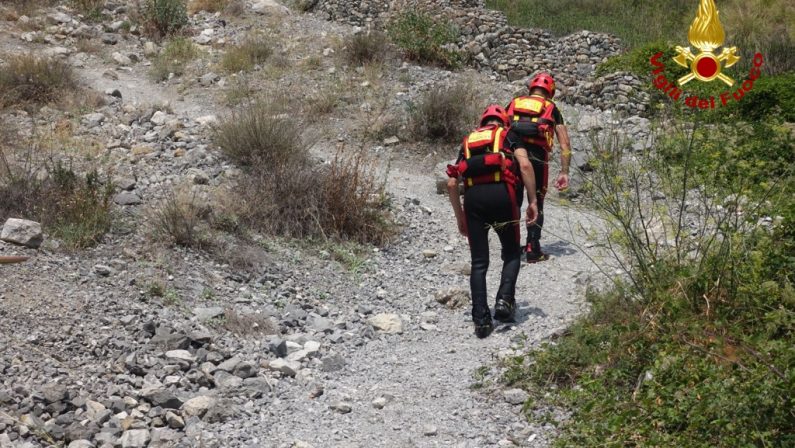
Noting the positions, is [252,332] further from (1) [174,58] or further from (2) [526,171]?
(1) [174,58]

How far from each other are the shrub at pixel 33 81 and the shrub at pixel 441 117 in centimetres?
437

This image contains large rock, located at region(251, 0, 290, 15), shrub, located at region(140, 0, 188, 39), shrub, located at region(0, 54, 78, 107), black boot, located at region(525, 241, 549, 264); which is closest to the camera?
black boot, located at region(525, 241, 549, 264)

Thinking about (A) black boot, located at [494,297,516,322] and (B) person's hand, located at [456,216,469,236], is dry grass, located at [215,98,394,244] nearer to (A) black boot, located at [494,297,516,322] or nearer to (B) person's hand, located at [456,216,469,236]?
(B) person's hand, located at [456,216,469,236]

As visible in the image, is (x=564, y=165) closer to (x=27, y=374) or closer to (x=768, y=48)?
(x=27, y=374)

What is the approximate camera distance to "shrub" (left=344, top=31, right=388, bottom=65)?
41.9 ft

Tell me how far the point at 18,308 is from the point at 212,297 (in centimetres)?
131

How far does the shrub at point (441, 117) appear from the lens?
10398 millimetres

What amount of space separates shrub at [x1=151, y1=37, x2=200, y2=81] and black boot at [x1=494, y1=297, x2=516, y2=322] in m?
8.33

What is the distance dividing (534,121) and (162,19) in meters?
9.33

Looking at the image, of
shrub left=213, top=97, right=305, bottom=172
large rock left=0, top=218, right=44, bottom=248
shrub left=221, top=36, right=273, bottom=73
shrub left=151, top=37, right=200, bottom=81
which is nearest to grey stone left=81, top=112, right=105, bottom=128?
shrub left=213, top=97, right=305, bottom=172

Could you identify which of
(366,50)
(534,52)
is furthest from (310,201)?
(534,52)

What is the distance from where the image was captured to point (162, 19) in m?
14.3

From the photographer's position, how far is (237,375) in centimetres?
518

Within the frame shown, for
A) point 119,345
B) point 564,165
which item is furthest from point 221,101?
point 119,345
